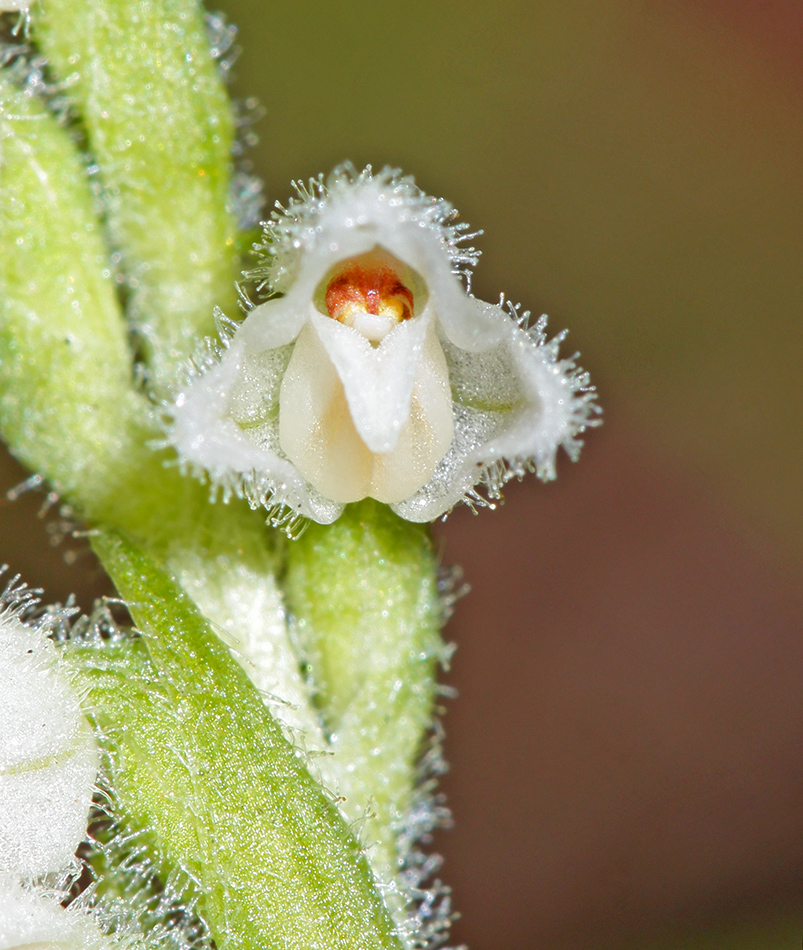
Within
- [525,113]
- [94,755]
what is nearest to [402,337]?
[94,755]

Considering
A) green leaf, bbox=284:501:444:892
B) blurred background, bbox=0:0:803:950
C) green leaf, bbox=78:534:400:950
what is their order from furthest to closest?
blurred background, bbox=0:0:803:950 < green leaf, bbox=284:501:444:892 < green leaf, bbox=78:534:400:950

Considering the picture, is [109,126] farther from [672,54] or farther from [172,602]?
[672,54]

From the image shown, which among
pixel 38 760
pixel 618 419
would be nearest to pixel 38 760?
pixel 38 760

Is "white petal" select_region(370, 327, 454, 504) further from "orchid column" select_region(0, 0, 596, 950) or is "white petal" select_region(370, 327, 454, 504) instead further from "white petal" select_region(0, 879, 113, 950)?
"white petal" select_region(0, 879, 113, 950)

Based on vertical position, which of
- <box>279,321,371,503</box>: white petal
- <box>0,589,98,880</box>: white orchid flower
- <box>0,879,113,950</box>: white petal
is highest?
<box>279,321,371,503</box>: white petal

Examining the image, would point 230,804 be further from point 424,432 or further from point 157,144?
point 157,144

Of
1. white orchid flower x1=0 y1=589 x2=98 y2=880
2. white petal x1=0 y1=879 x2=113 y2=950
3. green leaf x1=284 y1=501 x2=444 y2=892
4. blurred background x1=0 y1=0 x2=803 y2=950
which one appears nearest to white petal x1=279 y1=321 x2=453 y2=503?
green leaf x1=284 y1=501 x2=444 y2=892
